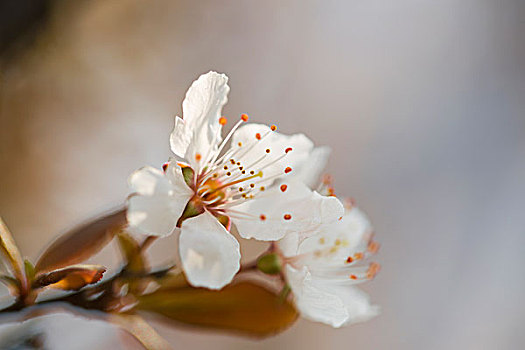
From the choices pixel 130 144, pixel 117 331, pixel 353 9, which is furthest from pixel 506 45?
pixel 117 331

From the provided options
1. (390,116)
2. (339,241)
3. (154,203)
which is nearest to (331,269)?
(339,241)

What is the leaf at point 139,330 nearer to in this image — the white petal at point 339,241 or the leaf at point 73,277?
the leaf at point 73,277

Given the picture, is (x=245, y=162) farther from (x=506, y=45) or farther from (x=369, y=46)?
(x=506, y=45)

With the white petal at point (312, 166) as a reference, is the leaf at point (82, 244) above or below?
below

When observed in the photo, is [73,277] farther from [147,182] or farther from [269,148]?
[269,148]

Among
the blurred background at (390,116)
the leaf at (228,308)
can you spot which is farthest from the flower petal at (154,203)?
the blurred background at (390,116)

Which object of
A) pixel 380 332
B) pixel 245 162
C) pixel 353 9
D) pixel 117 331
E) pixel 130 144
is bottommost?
pixel 380 332

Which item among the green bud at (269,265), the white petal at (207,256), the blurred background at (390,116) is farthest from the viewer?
the blurred background at (390,116)

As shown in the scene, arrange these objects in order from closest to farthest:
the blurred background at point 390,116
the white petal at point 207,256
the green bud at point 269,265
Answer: the white petal at point 207,256 < the green bud at point 269,265 < the blurred background at point 390,116
